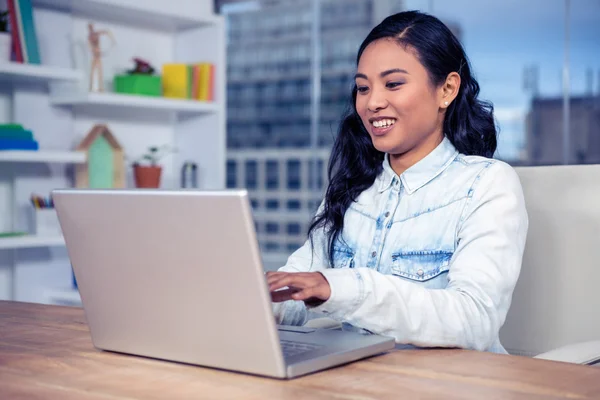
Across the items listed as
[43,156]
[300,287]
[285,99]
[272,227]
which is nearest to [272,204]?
[272,227]

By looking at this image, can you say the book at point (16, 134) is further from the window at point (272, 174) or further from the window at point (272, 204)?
the window at point (272, 204)

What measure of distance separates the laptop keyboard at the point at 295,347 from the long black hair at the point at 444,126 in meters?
0.58

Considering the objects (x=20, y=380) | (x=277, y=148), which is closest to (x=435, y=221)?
Answer: (x=20, y=380)

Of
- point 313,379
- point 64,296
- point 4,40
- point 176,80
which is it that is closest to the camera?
point 313,379

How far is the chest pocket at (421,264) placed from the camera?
1.39 m

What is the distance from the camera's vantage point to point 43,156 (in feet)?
9.25

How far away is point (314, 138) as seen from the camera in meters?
4.83

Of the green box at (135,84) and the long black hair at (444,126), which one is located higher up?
the green box at (135,84)

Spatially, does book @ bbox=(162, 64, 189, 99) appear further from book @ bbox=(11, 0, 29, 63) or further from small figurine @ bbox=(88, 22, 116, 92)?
book @ bbox=(11, 0, 29, 63)

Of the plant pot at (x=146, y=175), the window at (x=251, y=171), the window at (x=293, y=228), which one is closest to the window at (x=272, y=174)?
the window at (x=251, y=171)

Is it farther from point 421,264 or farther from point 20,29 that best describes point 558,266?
point 20,29

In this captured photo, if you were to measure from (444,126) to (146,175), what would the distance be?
6.27 ft

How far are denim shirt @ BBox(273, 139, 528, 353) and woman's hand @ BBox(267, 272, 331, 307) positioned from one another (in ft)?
0.05

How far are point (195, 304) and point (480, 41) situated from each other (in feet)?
12.8
